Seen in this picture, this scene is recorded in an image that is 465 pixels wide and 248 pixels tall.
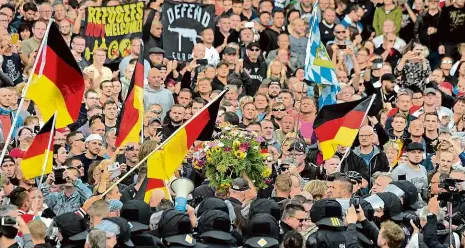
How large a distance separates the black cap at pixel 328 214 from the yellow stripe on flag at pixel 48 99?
363 cm

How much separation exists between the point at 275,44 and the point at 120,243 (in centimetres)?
1351

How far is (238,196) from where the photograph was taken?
19484 millimetres

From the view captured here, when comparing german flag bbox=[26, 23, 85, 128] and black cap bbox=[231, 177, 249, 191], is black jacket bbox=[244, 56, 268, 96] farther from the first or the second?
german flag bbox=[26, 23, 85, 128]

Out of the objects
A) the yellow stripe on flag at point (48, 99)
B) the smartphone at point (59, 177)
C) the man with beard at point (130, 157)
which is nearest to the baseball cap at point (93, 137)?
the man with beard at point (130, 157)

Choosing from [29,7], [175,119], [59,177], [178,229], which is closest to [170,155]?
[59,177]

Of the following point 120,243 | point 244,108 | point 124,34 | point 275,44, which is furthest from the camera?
point 275,44

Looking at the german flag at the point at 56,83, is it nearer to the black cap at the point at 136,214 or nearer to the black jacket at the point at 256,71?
the black cap at the point at 136,214

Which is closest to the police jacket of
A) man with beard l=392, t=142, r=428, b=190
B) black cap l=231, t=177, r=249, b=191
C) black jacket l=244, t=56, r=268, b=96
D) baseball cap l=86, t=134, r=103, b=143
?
black cap l=231, t=177, r=249, b=191

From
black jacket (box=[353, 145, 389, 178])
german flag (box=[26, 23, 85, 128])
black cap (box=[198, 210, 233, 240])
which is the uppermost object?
german flag (box=[26, 23, 85, 128])

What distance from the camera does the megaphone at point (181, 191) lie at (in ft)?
58.4

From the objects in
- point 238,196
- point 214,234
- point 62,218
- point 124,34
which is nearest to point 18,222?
point 62,218

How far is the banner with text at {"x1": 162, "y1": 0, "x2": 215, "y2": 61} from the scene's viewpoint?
2769 centimetres

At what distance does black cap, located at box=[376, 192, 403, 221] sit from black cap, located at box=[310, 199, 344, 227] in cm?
126

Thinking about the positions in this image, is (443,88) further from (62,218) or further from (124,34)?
(62,218)
